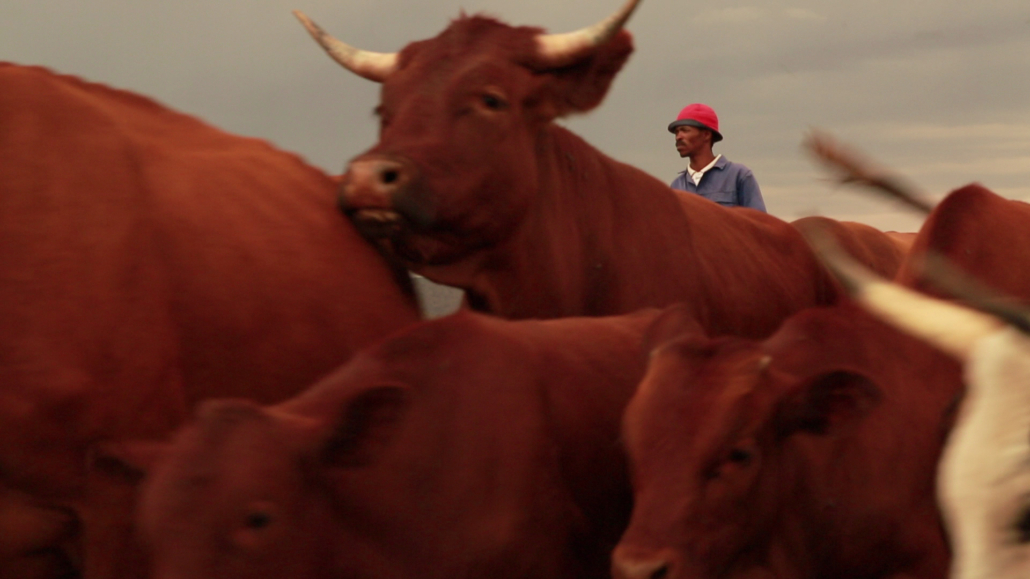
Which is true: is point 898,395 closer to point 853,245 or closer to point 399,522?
point 399,522

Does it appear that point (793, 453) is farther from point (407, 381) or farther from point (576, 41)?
point (576, 41)

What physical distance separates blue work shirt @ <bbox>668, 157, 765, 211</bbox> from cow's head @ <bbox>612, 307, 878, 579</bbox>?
4636 millimetres

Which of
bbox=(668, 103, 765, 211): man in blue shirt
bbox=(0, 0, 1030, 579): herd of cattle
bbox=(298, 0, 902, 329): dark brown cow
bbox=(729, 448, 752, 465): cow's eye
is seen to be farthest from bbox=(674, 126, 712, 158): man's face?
bbox=(729, 448, 752, 465): cow's eye

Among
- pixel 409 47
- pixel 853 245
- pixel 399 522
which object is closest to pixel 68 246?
pixel 399 522

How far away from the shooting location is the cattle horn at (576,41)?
4.82 m

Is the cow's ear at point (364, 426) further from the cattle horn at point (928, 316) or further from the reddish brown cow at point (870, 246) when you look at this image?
the reddish brown cow at point (870, 246)

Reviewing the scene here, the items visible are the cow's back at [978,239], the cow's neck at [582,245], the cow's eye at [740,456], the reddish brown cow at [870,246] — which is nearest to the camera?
the cow's eye at [740,456]

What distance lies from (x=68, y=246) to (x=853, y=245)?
185 inches

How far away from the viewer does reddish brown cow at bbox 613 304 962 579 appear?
135 inches

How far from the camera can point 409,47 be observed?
4918mm

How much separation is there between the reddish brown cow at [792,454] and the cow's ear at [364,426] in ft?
2.13

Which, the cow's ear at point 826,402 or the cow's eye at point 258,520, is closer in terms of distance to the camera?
the cow's eye at point 258,520

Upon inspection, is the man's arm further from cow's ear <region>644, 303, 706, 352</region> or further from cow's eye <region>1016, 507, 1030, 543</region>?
cow's eye <region>1016, 507, 1030, 543</region>

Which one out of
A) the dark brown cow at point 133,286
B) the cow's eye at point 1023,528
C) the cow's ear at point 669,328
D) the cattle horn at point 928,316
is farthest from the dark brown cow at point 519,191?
the cow's eye at point 1023,528
